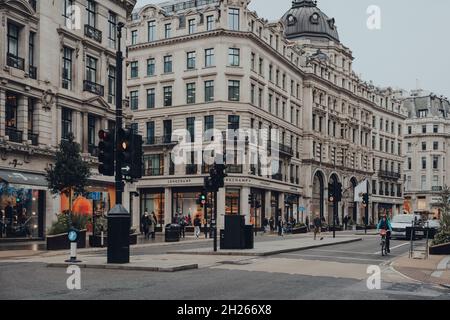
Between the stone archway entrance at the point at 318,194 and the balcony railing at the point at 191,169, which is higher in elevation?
the balcony railing at the point at 191,169

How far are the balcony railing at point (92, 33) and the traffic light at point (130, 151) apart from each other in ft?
79.8

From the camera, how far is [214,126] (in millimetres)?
57656

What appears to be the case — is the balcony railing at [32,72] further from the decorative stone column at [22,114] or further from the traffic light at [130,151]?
the traffic light at [130,151]

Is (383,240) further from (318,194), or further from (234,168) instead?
(318,194)

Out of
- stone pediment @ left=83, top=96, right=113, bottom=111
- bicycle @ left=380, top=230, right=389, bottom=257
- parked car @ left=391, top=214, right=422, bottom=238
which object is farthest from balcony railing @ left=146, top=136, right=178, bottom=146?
bicycle @ left=380, top=230, right=389, bottom=257

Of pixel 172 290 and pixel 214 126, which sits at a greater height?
pixel 214 126

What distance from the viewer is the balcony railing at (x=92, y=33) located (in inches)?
1565

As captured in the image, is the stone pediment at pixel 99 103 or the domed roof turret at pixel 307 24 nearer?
the stone pediment at pixel 99 103

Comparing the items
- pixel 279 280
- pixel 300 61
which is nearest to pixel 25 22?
pixel 279 280

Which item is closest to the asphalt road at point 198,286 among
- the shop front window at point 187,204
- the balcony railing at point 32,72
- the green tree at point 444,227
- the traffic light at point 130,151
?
the traffic light at point 130,151

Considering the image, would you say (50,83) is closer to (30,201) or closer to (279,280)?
(30,201)

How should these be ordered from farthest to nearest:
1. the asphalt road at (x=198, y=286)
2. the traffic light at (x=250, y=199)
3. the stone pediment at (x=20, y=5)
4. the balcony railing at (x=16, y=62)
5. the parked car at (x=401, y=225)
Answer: the traffic light at (x=250, y=199) → the parked car at (x=401, y=225) → the balcony railing at (x=16, y=62) → the stone pediment at (x=20, y=5) → the asphalt road at (x=198, y=286)
